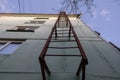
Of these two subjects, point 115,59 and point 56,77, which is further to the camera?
point 115,59

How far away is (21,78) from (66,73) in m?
1.11

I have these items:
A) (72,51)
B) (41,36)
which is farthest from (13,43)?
(72,51)

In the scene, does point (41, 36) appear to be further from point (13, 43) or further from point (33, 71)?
point (33, 71)

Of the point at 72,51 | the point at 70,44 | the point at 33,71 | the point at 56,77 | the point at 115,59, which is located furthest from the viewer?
the point at 70,44

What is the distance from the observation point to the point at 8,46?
29.9 feet

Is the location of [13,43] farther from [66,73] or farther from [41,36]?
[66,73]

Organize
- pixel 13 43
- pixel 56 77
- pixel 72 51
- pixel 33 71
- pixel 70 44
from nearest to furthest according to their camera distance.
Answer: pixel 56 77, pixel 33 71, pixel 72 51, pixel 70 44, pixel 13 43

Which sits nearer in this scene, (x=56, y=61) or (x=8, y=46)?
(x=56, y=61)

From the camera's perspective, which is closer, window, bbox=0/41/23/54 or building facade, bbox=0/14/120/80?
building facade, bbox=0/14/120/80

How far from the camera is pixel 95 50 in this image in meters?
8.00

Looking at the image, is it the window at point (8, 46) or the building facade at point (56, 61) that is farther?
Result: the window at point (8, 46)

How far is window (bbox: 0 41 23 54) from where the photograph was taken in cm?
842

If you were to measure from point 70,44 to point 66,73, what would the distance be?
2786mm

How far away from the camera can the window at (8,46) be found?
332 inches
